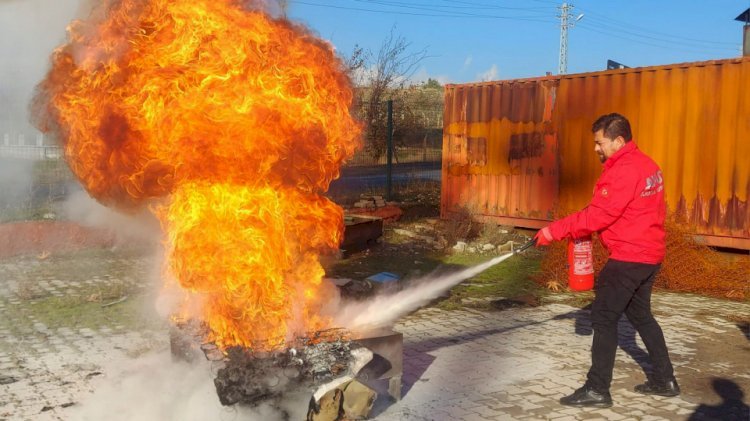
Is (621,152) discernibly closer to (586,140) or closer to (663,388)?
(663,388)

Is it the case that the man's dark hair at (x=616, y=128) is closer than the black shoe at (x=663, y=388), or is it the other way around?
the man's dark hair at (x=616, y=128)

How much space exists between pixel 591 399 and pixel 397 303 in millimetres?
2970

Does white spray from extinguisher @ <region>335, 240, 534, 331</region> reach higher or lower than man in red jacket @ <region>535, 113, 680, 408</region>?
lower

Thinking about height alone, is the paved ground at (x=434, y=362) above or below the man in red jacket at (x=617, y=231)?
below

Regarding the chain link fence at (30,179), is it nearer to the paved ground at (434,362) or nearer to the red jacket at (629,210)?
the paved ground at (434,362)

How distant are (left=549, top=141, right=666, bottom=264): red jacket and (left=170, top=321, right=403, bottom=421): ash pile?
6.18 ft

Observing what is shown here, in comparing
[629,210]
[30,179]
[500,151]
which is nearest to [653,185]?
[629,210]

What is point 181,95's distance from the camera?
514cm

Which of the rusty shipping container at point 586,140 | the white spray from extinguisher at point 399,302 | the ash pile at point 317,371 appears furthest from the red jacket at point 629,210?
the rusty shipping container at point 586,140

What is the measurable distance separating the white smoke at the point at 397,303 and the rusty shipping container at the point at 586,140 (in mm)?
3747

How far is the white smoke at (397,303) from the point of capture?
6.21 m

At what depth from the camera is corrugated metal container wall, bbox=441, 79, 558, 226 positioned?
13492 millimetres

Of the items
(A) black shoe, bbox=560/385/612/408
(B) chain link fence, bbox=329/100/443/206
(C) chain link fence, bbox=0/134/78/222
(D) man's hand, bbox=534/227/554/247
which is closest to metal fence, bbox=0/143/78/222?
(C) chain link fence, bbox=0/134/78/222

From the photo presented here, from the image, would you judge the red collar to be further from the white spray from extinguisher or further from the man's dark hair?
the white spray from extinguisher
